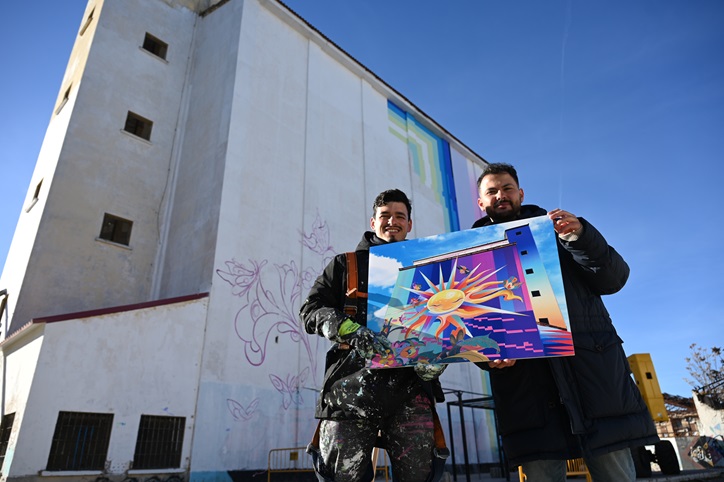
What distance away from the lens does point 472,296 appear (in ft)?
7.84

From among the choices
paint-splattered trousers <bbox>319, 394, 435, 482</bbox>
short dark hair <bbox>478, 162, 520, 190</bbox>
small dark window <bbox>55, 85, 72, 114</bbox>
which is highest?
small dark window <bbox>55, 85, 72, 114</bbox>

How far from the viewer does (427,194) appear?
1942 centimetres

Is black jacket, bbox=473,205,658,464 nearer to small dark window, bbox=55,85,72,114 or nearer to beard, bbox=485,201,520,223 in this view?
beard, bbox=485,201,520,223

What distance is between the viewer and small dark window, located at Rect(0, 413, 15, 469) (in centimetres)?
743

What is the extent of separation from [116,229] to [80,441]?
6.39 metres

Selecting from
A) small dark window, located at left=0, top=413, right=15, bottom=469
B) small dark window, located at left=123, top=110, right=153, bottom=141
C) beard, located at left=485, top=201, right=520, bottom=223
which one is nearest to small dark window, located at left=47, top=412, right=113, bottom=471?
small dark window, located at left=0, top=413, right=15, bottom=469

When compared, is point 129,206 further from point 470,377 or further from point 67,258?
point 470,377

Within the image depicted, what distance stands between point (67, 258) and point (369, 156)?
10122 mm

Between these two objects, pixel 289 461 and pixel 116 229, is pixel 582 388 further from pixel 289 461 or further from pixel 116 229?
pixel 116 229

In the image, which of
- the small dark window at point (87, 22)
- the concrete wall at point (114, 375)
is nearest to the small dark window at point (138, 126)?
the small dark window at point (87, 22)

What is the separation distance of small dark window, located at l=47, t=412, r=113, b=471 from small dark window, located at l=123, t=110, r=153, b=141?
882 centimetres

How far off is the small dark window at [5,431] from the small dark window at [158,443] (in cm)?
194

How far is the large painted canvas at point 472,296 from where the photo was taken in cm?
220

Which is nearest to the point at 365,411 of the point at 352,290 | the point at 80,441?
the point at 352,290
